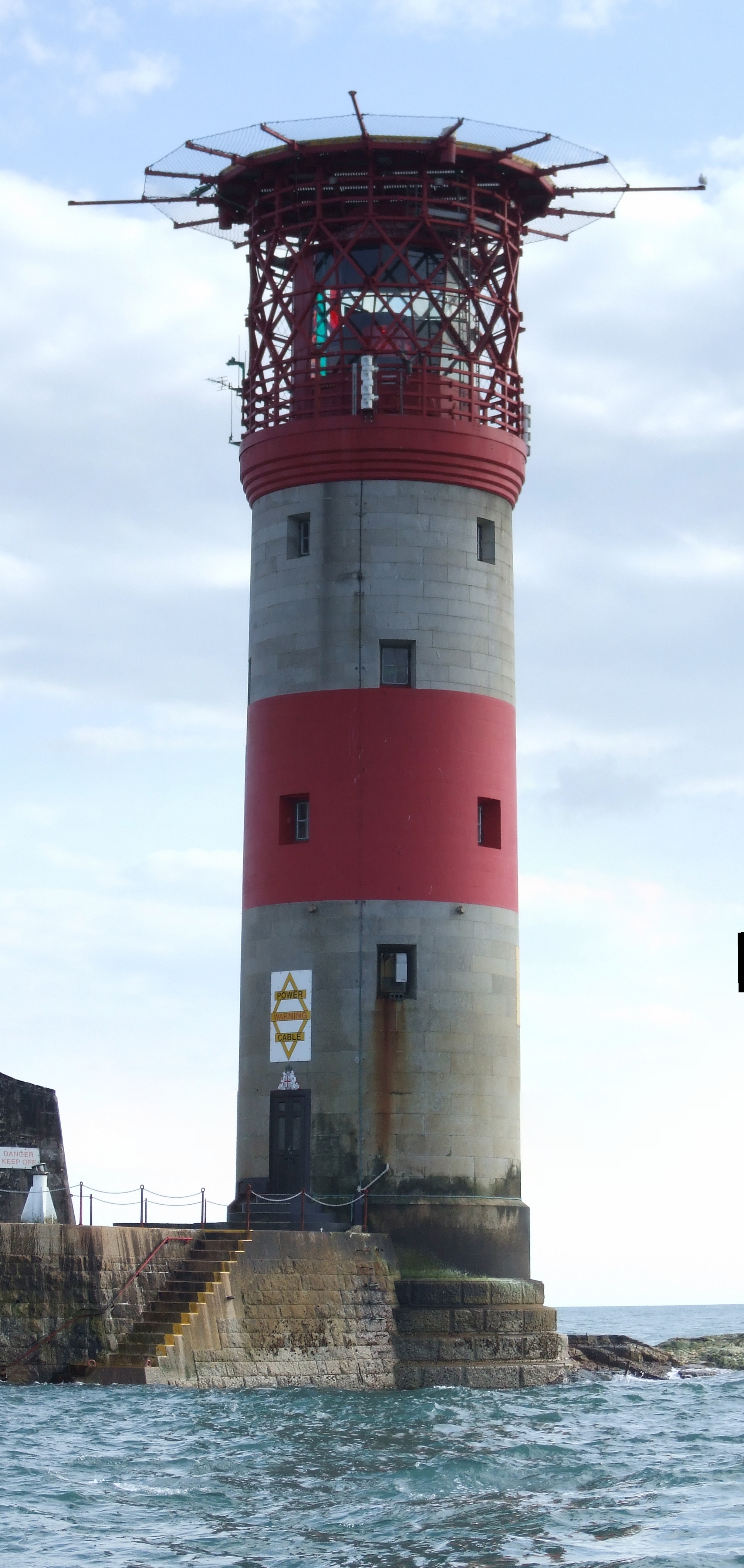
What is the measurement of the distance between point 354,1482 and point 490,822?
18378 mm

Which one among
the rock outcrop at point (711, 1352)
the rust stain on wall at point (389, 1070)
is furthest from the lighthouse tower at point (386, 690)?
the rock outcrop at point (711, 1352)

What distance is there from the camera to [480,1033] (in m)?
44.0

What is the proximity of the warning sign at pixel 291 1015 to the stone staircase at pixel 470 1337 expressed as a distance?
5017 mm

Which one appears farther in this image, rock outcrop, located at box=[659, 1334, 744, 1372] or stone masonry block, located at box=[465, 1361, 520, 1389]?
rock outcrop, located at box=[659, 1334, 744, 1372]

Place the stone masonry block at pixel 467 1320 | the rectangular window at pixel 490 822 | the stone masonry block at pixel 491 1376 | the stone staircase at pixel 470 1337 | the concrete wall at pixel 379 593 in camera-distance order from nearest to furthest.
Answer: the stone staircase at pixel 470 1337 → the stone masonry block at pixel 491 1376 → the stone masonry block at pixel 467 1320 → the concrete wall at pixel 379 593 → the rectangular window at pixel 490 822

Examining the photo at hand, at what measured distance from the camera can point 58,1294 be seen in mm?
37031

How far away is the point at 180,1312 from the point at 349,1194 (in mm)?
5733

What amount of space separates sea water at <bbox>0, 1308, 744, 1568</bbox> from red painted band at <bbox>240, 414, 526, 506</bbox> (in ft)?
57.6

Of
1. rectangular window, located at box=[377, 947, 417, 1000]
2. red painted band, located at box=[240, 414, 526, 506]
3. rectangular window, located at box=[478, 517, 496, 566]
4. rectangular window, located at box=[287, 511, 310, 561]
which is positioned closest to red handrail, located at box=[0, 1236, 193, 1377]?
rectangular window, located at box=[377, 947, 417, 1000]

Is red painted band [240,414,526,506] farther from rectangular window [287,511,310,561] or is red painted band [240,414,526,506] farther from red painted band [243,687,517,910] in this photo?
red painted band [243,687,517,910]

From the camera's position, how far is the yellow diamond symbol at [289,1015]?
44.0 meters

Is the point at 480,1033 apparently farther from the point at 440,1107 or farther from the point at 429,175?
the point at 429,175

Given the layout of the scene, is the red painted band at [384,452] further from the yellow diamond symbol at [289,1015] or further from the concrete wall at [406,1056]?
the yellow diamond symbol at [289,1015]

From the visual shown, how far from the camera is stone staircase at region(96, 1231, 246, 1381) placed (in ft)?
121
